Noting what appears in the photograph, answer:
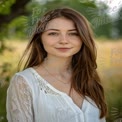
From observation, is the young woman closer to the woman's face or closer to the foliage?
the woman's face

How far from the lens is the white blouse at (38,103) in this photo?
169 centimetres

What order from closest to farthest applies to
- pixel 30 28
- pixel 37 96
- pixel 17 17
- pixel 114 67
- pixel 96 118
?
→ 1. pixel 37 96
2. pixel 96 118
3. pixel 30 28
4. pixel 114 67
5. pixel 17 17

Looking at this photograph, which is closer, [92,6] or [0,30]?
[92,6]

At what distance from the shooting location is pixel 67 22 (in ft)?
5.65

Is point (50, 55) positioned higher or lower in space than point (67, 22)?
lower

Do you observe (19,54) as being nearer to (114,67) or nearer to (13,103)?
(114,67)

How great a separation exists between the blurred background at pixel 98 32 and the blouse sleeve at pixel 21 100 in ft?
1.74

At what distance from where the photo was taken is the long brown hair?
5.70ft

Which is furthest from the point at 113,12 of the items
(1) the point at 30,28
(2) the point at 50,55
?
(2) the point at 50,55

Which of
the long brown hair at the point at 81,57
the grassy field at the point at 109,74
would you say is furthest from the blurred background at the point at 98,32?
the long brown hair at the point at 81,57

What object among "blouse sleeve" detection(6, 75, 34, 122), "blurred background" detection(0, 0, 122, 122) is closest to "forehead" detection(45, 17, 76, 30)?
"blouse sleeve" detection(6, 75, 34, 122)

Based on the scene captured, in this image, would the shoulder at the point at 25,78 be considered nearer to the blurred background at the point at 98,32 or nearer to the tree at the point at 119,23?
the blurred background at the point at 98,32

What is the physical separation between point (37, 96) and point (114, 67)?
776mm

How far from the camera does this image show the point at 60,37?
1.72 m
